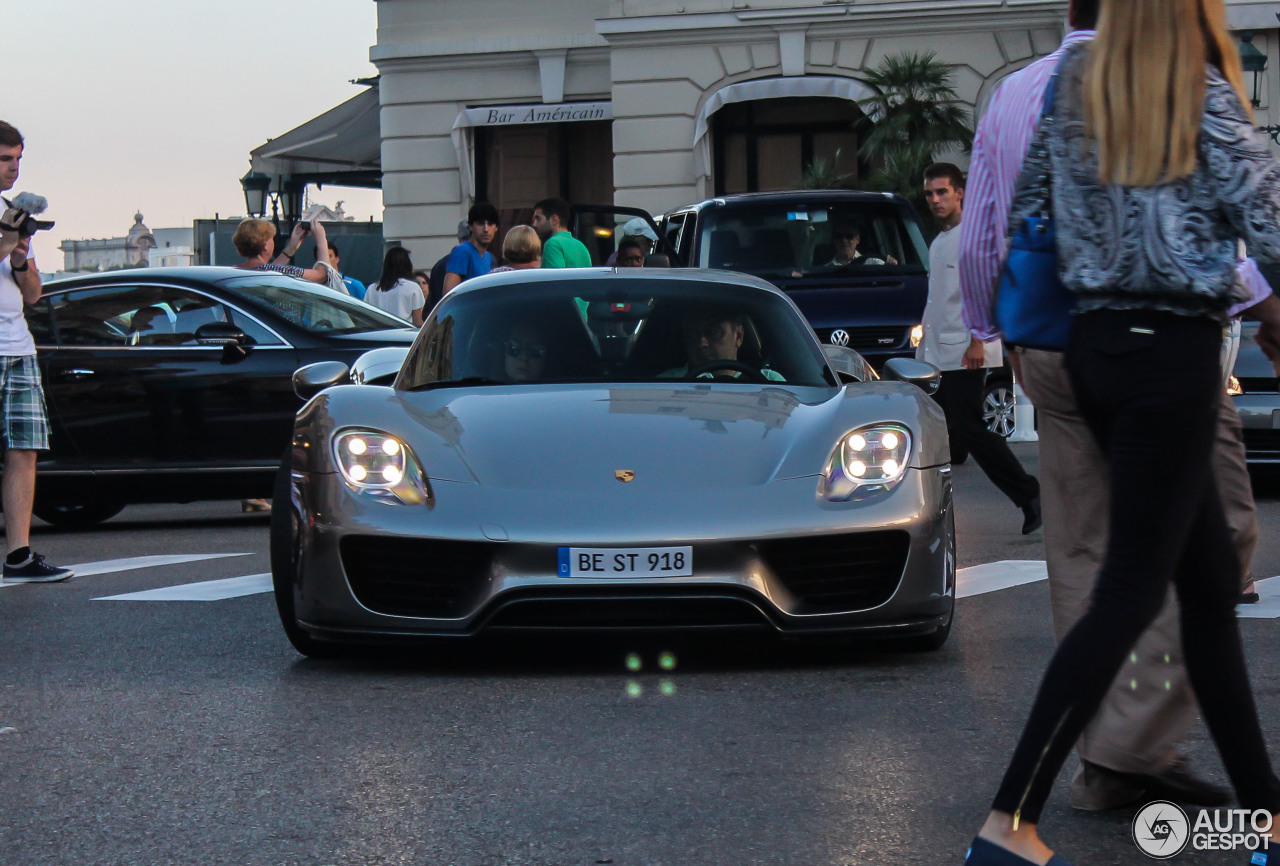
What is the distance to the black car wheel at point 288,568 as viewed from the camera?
5652 mm

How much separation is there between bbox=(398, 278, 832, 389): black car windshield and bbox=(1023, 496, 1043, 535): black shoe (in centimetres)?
266

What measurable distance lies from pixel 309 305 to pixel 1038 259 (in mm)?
7603

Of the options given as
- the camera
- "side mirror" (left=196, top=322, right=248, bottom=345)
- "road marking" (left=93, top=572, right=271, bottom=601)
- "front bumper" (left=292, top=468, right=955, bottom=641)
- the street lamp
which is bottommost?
"road marking" (left=93, top=572, right=271, bottom=601)

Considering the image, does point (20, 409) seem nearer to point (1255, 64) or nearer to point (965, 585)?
point (965, 585)

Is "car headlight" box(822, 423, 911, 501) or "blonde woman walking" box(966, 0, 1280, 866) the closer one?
"blonde woman walking" box(966, 0, 1280, 866)

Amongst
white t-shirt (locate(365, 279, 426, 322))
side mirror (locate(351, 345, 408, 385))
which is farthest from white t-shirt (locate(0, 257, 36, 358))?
white t-shirt (locate(365, 279, 426, 322))

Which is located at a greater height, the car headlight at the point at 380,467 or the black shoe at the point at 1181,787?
the car headlight at the point at 380,467

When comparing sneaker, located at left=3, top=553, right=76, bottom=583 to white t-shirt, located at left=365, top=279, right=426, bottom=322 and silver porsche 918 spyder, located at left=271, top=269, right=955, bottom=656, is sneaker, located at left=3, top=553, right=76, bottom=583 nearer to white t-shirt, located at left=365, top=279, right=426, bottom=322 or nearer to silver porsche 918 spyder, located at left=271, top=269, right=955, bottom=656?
silver porsche 918 spyder, located at left=271, top=269, right=955, bottom=656

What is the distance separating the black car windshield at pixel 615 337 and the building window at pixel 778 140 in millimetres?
21150

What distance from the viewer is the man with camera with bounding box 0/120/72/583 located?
7.92 metres

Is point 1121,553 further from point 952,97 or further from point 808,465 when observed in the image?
point 952,97

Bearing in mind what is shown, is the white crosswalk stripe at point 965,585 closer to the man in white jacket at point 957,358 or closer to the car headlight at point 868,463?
the man in white jacket at point 957,358

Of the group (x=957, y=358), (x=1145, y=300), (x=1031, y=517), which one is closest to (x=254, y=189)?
(x=957, y=358)

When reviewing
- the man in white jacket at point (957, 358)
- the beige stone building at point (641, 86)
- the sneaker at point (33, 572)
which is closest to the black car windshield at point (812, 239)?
the man in white jacket at point (957, 358)
